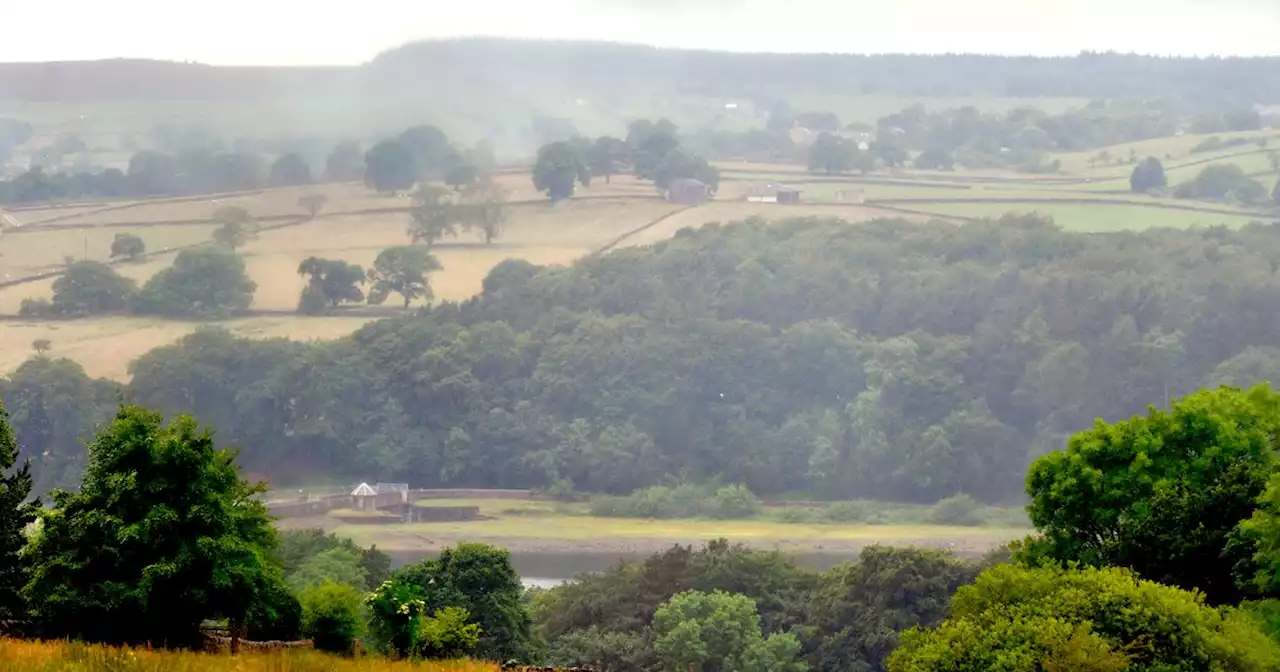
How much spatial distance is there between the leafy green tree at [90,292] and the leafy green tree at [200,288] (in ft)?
4.81

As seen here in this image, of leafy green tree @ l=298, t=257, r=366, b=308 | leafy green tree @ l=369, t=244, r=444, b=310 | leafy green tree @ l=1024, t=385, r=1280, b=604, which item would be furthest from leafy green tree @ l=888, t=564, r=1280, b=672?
leafy green tree @ l=369, t=244, r=444, b=310

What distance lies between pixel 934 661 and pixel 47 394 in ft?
345

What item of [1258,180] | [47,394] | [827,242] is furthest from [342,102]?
[1258,180]

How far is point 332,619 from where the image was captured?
31156 mm

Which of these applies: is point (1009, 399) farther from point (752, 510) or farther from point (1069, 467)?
point (1069, 467)

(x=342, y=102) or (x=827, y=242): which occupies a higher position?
(x=342, y=102)

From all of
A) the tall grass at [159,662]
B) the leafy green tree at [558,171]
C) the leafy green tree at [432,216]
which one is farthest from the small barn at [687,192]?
the tall grass at [159,662]

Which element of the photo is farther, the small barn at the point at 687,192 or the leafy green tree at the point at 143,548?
the small barn at the point at 687,192

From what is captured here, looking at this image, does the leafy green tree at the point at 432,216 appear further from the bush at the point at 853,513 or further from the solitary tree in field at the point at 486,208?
the bush at the point at 853,513

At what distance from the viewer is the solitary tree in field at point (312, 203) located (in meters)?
163

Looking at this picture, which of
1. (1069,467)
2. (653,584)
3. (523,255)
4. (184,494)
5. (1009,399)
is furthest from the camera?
(523,255)

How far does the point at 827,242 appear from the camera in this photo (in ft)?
543

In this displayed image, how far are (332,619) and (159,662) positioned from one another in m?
10.6

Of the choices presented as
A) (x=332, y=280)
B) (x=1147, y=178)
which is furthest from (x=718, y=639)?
(x=1147, y=178)
